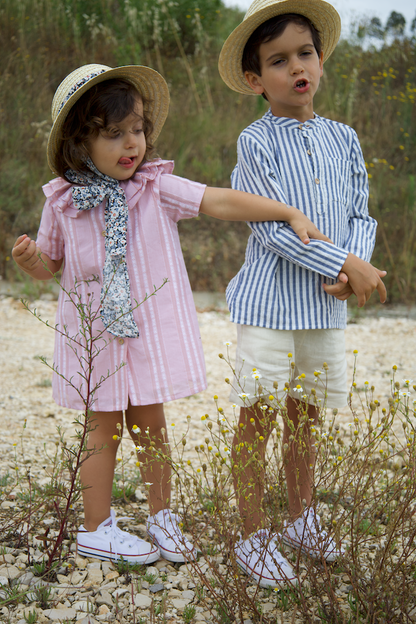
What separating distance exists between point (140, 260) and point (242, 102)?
7.04m

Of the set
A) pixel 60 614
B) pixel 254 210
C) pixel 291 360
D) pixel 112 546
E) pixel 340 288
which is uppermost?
pixel 254 210

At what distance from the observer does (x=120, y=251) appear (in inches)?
78.4

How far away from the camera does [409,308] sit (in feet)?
22.0

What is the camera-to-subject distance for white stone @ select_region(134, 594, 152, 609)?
1.85 metres

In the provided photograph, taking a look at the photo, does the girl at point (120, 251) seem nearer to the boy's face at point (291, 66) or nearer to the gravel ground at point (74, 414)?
the gravel ground at point (74, 414)

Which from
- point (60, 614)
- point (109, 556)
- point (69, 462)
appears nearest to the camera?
point (60, 614)

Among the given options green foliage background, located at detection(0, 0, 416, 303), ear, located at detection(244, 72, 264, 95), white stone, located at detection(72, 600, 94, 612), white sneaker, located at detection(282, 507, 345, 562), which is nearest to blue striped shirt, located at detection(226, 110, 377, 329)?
ear, located at detection(244, 72, 264, 95)

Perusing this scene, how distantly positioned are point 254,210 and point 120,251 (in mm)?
479

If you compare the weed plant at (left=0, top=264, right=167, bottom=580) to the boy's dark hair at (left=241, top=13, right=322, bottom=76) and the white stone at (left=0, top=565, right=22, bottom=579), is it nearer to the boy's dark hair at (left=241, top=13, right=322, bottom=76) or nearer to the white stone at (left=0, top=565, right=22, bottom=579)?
the white stone at (left=0, top=565, right=22, bottom=579)

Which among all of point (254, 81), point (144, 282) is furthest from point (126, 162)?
point (254, 81)

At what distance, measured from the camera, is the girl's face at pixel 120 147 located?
198cm

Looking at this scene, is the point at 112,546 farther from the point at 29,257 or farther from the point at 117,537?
the point at 29,257

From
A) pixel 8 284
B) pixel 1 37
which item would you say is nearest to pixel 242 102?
pixel 1 37

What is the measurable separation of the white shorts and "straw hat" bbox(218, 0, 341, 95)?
1.00m
